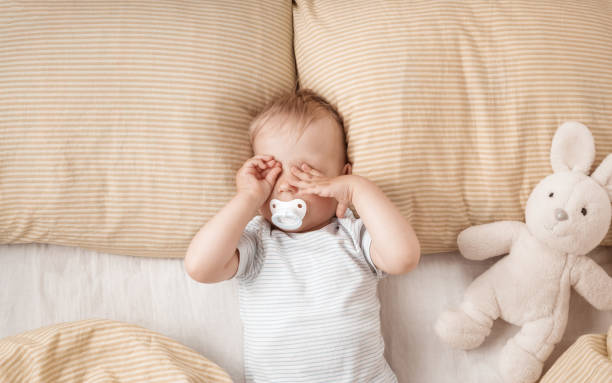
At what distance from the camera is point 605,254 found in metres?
1.18

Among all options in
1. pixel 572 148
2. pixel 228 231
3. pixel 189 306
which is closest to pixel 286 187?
pixel 228 231

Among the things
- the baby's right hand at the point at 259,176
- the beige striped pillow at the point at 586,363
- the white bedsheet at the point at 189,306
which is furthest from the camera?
the white bedsheet at the point at 189,306

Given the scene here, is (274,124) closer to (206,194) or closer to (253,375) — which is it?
(206,194)

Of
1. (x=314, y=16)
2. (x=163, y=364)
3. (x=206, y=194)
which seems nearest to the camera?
(x=163, y=364)

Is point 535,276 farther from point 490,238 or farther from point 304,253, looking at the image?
point 304,253

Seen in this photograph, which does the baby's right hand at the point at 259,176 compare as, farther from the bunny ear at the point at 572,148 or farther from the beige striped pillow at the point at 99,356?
the bunny ear at the point at 572,148

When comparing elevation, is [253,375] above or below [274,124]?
below

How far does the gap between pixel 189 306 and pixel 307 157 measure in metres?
0.44

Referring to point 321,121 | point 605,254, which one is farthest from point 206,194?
point 605,254

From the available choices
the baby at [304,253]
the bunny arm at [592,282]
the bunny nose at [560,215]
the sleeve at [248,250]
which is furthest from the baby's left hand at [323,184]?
the bunny arm at [592,282]

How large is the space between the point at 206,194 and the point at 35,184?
0.36m

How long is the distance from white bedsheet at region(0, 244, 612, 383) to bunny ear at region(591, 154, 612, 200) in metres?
0.31

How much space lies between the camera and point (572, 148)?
104cm

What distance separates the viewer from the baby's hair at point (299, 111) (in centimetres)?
103
